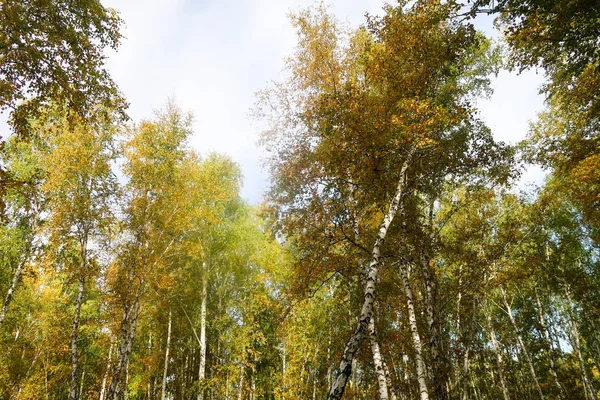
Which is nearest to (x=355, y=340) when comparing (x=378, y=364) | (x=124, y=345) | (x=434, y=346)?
(x=378, y=364)

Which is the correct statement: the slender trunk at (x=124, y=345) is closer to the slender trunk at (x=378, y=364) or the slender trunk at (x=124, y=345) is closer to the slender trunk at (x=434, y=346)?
the slender trunk at (x=378, y=364)

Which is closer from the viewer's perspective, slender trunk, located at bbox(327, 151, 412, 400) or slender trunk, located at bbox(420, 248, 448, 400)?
slender trunk, located at bbox(327, 151, 412, 400)

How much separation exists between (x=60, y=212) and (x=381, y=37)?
47.2ft

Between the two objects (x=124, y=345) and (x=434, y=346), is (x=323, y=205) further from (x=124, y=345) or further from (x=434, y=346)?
(x=124, y=345)

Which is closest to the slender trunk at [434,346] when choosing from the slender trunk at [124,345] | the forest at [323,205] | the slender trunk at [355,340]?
the forest at [323,205]

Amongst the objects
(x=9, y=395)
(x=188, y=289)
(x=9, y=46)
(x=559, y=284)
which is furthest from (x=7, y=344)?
(x=559, y=284)

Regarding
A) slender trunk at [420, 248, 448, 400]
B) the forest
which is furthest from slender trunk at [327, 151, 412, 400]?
slender trunk at [420, 248, 448, 400]

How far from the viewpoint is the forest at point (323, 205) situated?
8242 mm

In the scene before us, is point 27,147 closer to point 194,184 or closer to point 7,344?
point 194,184

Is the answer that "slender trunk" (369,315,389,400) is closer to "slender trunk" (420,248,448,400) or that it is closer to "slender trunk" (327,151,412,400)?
"slender trunk" (420,248,448,400)

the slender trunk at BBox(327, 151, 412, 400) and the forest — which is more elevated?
the forest

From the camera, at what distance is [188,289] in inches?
759

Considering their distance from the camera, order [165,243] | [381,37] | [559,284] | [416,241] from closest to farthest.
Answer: [381,37], [416,241], [165,243], [559,284]

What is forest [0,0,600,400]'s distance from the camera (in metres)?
8.24
